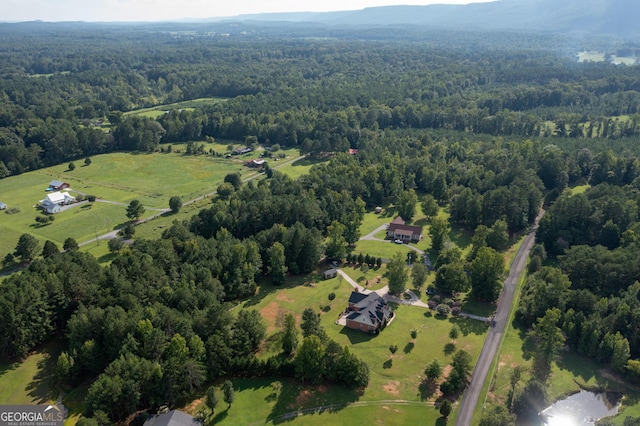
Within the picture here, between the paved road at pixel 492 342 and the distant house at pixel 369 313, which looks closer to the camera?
the paved road at pixel 492 342

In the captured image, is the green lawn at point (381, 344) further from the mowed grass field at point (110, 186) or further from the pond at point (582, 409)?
the mowed grass field at point (110, 186)

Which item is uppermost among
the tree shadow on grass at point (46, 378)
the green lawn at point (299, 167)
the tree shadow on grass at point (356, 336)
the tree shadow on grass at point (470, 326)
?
the tree shadow on grass at point (46, 378)

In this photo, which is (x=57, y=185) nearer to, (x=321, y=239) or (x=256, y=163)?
(x=256, y=163)

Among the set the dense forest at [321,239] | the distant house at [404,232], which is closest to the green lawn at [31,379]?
the dense forest at [321,239]

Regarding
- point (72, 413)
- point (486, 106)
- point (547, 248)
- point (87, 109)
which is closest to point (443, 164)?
point (547, 248)

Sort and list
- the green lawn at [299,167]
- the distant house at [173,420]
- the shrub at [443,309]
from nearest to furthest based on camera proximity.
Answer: the distant house at [173,420]
the shrub at [443,309]
the green lawn at [299,167]

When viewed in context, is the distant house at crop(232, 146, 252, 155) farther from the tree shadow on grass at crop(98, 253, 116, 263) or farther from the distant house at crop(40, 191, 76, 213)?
the tree shadow on grass at crop(98, 253, 116, 263)

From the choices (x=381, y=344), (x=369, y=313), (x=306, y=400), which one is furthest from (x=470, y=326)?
(x=306, y=400)
